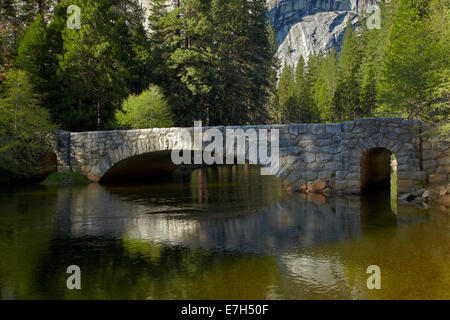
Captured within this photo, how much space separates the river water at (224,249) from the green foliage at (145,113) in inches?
443

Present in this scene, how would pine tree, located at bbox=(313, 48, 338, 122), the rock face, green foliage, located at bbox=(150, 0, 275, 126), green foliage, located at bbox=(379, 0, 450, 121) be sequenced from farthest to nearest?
1. the rock face
2. pine tree, located at bbox=(313, 48, 338, 122)
3. green foliage, located at bbox=(150, 0, 275, 126)
4. green foliage, located at bbox=(379, 0, 450, 121)

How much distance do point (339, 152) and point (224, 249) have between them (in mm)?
7800

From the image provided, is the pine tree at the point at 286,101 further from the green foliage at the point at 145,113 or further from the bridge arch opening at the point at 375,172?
the bridge arch opening at the point at 375,172

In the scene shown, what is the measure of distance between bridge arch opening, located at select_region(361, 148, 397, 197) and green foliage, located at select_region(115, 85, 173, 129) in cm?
1285

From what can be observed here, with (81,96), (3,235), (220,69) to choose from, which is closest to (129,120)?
(81,96)

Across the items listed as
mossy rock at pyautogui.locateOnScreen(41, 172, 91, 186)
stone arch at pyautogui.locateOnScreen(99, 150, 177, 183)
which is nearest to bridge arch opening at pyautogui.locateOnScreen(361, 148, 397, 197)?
stone arch at pyautogui.locateOnScreen(99, 150, 177, 183)

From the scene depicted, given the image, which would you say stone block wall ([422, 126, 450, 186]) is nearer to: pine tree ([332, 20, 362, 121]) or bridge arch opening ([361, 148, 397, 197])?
bridge arch opening ([361, 148, 397, 197])

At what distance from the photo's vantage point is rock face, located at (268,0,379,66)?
311 ft

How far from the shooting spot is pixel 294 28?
9819 cm

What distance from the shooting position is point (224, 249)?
23.0 feet

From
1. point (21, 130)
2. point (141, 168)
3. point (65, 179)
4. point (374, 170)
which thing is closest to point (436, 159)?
point (374, 170)

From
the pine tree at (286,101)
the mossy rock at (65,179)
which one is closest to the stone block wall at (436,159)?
the mossy rock at (65,179)

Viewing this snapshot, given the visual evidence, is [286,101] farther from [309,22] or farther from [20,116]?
[20,116]
